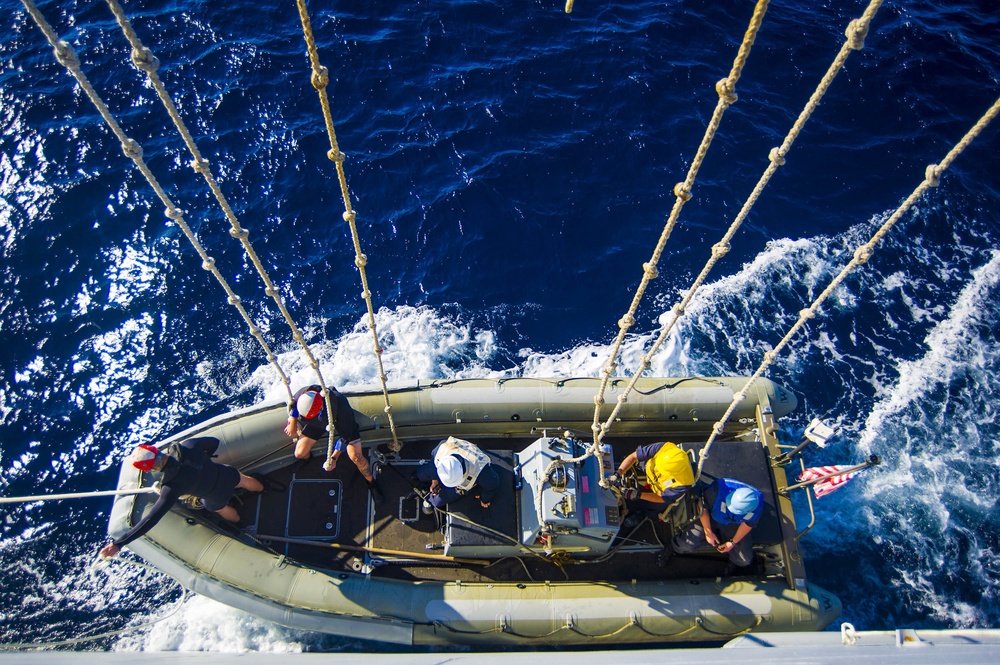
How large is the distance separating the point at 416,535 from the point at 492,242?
25.3ft

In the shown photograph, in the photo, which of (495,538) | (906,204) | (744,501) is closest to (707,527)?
(744,501)

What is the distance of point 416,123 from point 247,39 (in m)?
6.00

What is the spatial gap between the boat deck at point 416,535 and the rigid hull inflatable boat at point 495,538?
22mm

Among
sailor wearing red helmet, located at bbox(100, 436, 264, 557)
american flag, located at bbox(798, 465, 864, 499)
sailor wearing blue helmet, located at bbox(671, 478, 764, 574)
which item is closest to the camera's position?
sailor wearing red helmet, located at bbox(100, 436, 264, 557)

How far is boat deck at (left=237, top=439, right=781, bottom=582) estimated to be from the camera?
8.99 metres

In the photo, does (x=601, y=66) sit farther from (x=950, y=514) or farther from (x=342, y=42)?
(x=950, y=514)

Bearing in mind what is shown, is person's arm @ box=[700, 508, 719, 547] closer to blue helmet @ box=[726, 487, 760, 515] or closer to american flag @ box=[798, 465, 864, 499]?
blue helmet @ box=[726, 487, 760, 515]

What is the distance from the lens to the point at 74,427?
12125mm

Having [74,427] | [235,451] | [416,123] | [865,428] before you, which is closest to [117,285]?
→ [74,427]

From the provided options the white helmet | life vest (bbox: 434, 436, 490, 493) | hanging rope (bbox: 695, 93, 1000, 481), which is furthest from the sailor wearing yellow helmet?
the white helmet

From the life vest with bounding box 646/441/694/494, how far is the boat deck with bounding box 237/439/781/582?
1.16 meters

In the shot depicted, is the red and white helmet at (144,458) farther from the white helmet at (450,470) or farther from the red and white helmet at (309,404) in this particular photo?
the white helmet at (450,470)

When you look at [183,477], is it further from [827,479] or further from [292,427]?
[827,479]

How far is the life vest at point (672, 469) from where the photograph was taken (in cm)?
775
